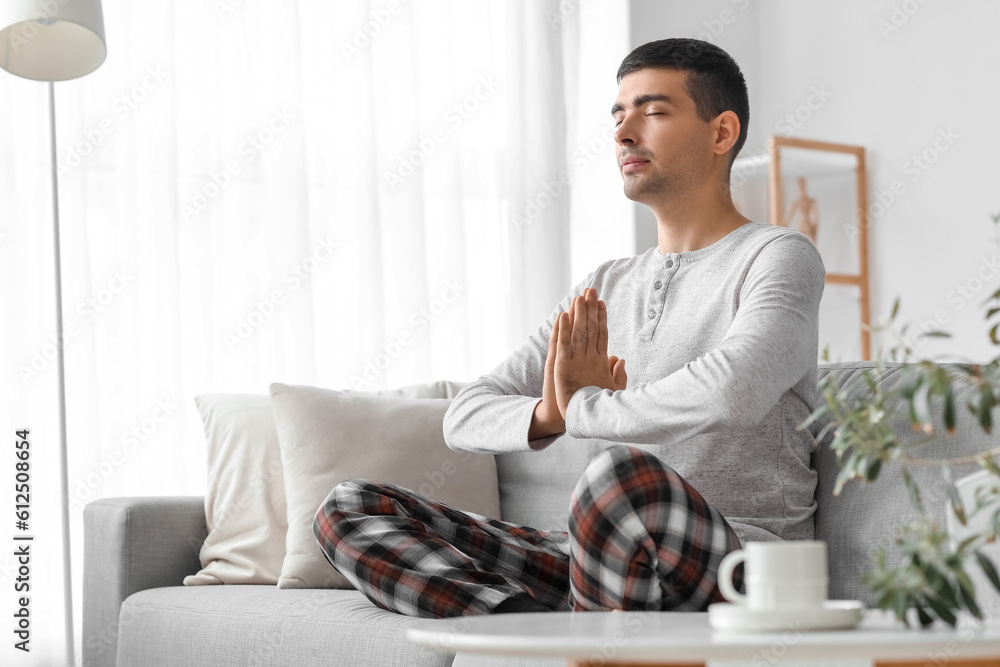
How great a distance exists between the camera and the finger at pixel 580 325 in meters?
1.64

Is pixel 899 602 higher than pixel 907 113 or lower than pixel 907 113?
lower

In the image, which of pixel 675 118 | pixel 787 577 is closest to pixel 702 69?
pixel 675 118

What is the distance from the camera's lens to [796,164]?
3.76m

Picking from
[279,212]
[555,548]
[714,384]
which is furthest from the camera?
[279,212]

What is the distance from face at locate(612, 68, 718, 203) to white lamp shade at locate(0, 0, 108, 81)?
4.23ft

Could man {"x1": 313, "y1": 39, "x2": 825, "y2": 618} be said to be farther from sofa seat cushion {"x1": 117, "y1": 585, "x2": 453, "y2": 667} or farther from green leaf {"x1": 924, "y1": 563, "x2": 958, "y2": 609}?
green leaf {"x1": 924, "y1": 563, "x2": 958, "y2": 609}

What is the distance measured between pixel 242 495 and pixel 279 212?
1.23 m

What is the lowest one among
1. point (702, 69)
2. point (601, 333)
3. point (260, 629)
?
point (260, 629)

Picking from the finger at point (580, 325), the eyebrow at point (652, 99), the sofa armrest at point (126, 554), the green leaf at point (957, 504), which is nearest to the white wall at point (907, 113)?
the eyebrow at point (652, 99)

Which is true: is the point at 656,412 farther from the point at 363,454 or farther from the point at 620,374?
the point at 363,454

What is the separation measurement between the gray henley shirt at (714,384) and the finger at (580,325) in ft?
0.24

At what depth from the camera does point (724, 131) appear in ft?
6.47

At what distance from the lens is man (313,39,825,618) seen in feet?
4.24

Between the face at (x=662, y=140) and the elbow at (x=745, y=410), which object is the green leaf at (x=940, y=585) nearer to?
the elbow at (x=745, y=410)
